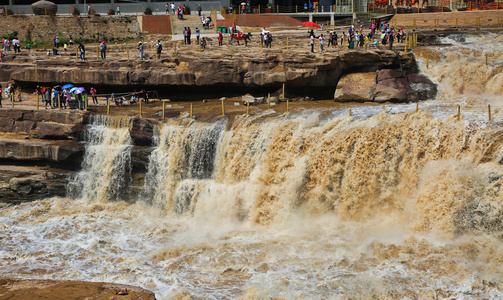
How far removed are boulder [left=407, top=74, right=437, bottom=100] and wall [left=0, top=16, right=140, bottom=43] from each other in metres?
24.0

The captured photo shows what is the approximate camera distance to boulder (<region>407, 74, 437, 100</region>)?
2995 centimetres

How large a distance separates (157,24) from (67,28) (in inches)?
299

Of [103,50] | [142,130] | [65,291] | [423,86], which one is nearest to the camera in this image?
[65,291]

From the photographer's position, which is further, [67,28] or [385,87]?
[67,28]

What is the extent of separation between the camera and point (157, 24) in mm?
44500

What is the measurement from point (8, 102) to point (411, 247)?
24.8 metres

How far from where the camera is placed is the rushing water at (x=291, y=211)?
18500 mm

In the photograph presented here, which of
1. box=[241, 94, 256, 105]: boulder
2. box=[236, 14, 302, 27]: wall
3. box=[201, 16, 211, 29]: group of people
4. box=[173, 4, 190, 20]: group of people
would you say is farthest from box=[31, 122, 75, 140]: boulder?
box=[236, 14, 302, 27]: wall

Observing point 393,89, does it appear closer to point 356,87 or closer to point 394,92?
point 394,92

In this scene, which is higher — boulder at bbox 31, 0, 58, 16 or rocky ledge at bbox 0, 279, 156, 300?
boulder at bbox 31, 0, 58, 16

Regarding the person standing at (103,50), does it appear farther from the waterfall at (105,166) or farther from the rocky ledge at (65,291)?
the rocky ledge at (65,291)

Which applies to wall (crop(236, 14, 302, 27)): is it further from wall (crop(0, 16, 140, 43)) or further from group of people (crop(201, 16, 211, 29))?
wall (crop(0, 16, 140, 43))

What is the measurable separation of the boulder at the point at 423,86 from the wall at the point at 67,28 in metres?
24.0

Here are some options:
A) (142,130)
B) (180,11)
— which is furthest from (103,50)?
(180,11)
